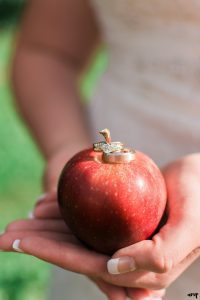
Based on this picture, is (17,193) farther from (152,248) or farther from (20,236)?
(152,248)

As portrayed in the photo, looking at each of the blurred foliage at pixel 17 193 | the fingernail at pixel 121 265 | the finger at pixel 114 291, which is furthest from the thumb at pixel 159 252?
the blurred foliage at pixel 17 193

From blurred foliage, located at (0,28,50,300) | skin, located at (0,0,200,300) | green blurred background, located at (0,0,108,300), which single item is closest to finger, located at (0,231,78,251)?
skin, located at (0,0,200,300)

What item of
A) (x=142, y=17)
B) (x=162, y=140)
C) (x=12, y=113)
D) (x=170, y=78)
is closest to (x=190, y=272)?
(x=162, y=140)

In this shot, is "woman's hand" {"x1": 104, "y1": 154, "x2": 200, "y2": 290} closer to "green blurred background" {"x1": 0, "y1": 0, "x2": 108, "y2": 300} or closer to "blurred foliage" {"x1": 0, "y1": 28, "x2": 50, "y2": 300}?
"green blurred background" {"x1": 0, "y1": 0, "x2": 108, "y2": 300}

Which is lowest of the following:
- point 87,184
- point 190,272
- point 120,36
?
point 190,272

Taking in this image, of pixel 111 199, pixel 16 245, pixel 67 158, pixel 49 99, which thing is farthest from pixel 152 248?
pixel 49 99

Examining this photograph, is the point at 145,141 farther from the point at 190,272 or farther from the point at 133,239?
the point at 133,239
